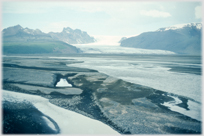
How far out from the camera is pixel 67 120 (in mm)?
9445

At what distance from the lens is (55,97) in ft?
43.1

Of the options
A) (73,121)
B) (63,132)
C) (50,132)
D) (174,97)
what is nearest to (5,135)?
(50,132)

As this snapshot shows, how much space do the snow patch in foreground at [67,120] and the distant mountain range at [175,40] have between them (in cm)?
13786

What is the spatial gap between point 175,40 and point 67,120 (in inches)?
6430

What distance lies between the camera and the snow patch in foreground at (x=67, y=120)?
27.7 ft

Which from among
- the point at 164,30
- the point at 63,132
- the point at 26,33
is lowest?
the point at 63,132

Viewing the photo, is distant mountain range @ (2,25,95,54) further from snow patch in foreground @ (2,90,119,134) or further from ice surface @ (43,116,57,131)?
ice surface @ (43,116,57,131)

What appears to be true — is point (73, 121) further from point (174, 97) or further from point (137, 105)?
point (174, 97)

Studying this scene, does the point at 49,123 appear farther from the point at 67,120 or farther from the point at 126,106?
the point at 126,106

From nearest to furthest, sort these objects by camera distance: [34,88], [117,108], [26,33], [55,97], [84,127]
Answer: [84,127] < [117,108] < [55,97] < [34,88] < [26,33]

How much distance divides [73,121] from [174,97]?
8802mm

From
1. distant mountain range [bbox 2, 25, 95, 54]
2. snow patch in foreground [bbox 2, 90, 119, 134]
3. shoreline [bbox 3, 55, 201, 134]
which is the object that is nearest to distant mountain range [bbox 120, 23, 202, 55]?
distant mountain range [bbox 2, 25, 95, 54]

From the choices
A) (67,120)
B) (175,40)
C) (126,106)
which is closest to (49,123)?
(67,120)

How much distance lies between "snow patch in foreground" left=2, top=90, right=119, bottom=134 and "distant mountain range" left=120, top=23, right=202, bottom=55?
137861 millimetres
